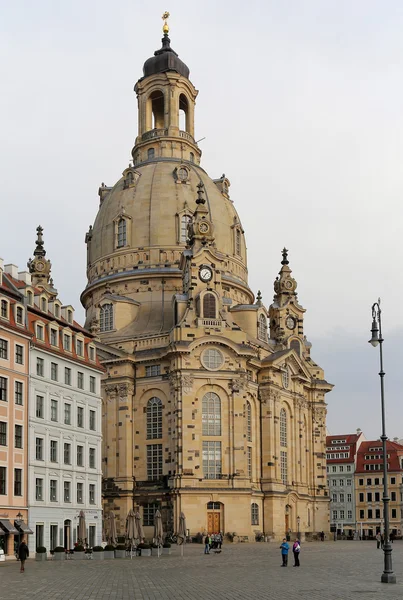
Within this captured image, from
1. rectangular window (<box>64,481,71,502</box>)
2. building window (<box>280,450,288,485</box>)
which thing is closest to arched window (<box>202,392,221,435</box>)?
building window (<box>280,450,288,485</box>)

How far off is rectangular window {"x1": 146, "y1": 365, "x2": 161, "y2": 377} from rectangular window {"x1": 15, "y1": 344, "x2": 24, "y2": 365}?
137 ft

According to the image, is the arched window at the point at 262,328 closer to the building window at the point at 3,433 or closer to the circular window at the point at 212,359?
the circular window at the point at 212,359

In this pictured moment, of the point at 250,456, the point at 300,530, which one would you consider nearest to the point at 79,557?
the point at 250,456

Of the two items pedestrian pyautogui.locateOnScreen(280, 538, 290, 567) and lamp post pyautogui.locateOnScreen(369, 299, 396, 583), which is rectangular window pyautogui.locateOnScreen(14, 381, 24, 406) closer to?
pedestrian pyautogui.locateOnScreen(280, 538, 290, 567)

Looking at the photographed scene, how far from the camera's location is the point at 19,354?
6569 centimetres

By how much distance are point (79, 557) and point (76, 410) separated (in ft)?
43.4

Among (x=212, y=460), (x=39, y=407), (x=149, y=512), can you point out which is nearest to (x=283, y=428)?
(x=212, y=460)

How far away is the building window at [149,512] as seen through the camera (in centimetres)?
10381

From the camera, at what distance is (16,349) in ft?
214

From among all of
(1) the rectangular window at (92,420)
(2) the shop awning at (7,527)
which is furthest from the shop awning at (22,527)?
(1) the rectangular window at (92,420)

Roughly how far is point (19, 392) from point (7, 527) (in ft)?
31.7

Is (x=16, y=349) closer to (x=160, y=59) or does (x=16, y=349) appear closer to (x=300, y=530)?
(x=300, y=530)

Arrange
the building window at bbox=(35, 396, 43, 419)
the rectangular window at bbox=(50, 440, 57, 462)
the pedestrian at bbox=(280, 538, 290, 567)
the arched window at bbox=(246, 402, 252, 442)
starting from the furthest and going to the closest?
the arched window at bbox=(246, 402, 252, 442), the rectangular window at bbox=(50, 440, 57, 462), the building window at bbox=(35, 396, 43, 419), the pedestrian at bbox=(280, 538, 290, 567)

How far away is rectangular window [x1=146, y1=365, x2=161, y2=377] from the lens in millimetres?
107125
